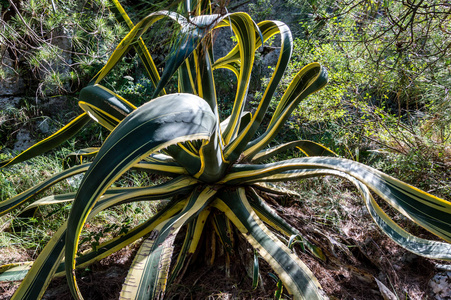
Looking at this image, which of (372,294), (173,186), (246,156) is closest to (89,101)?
(173,186)

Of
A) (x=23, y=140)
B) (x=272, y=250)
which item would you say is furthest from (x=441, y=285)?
(x=23, y=140)

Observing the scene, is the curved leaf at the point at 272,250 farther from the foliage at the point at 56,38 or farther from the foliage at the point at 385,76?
the foliage at the point at 56,38

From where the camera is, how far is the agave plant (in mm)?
604

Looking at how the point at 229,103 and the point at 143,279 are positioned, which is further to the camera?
the point at 229,103

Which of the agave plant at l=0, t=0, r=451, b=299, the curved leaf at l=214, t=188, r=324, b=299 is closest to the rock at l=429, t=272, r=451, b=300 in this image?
the agave plant at l=0, t=0, r=451, b=299

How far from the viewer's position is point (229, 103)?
309 centimetres

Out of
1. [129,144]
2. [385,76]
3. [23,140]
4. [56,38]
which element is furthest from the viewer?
[56,38]

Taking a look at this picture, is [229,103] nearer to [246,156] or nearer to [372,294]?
[246,156]

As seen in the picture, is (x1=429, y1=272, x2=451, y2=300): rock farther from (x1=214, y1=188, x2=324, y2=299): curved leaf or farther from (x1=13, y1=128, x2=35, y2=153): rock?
(x1=13, y1=128, x2=35, y2=153): rock

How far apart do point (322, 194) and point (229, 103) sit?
5.49 feet

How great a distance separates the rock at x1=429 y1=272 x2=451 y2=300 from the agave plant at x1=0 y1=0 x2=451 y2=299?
42 centimetres

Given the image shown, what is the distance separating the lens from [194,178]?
1136 millimetres

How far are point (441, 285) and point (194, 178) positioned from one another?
968 millimetres

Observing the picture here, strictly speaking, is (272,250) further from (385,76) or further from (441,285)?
(385,76)
